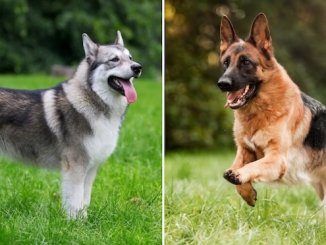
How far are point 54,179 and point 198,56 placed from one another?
4.96 ft

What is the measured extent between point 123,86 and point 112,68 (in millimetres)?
130

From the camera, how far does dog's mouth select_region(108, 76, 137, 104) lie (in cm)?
393

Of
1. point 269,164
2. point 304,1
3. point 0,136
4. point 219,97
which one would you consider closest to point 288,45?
point 304,1

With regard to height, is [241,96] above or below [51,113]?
above

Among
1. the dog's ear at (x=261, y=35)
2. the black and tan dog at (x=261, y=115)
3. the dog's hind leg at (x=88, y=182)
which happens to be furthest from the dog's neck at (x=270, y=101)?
the dog's hind leg at (x=88, y=182)

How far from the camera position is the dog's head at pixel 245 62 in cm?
320

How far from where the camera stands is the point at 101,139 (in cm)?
405

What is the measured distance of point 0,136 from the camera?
4.11 metres

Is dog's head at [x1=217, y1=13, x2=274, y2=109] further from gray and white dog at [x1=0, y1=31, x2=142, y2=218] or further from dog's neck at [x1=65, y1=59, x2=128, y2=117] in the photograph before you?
dog's neck at [x1=65, y1=59, x2=128, y2=117]

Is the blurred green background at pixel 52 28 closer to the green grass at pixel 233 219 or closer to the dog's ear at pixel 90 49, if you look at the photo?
the dog's ear at pixel 90 49

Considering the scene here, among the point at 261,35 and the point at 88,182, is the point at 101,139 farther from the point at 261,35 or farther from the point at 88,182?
the point at 261,35

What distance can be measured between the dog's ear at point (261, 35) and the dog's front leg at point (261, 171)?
539 millimetres

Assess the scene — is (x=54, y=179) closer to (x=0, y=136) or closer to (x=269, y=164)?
(x=0, y=136)

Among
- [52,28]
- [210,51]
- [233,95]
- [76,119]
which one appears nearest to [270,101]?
[233,95]
